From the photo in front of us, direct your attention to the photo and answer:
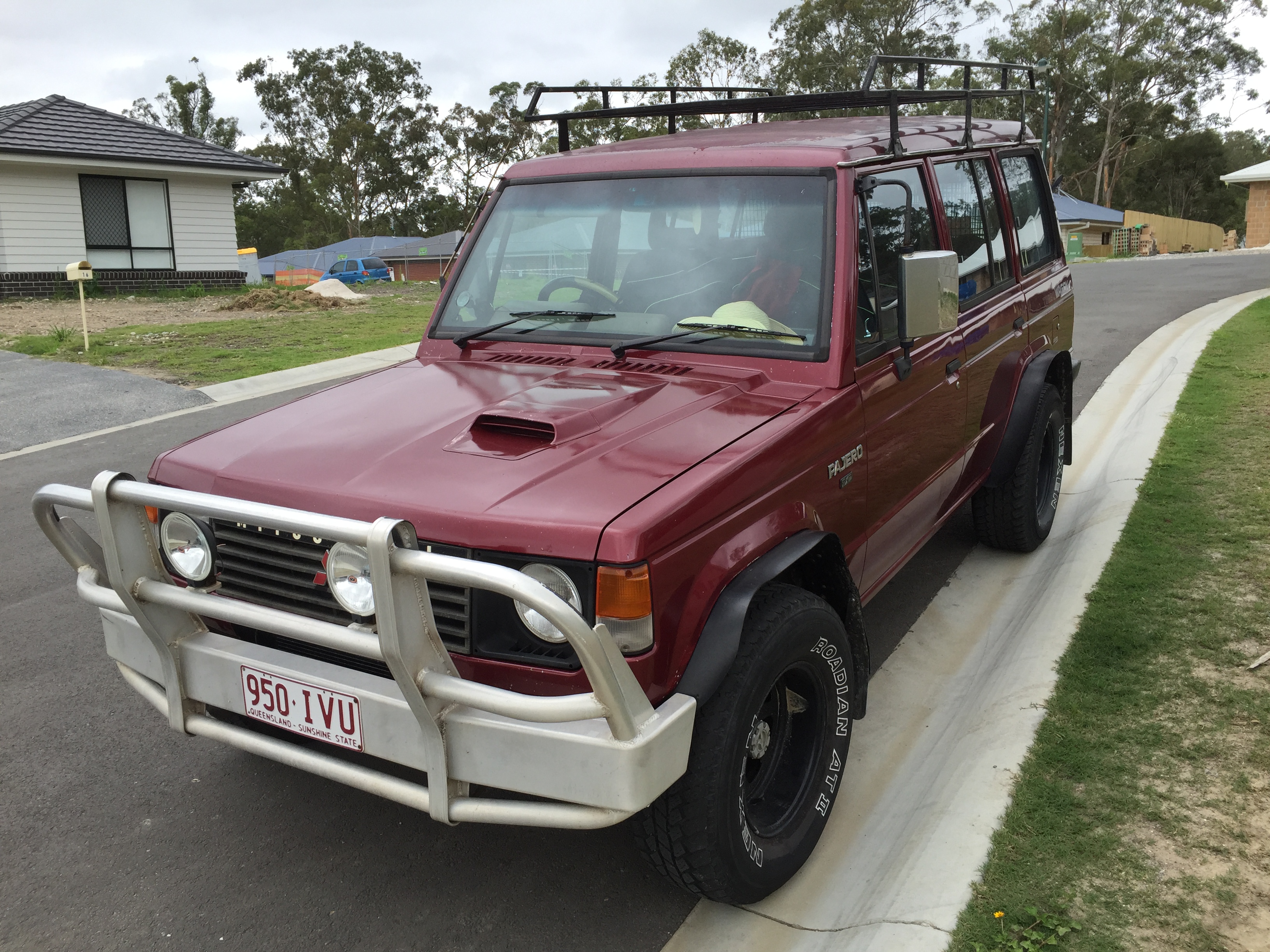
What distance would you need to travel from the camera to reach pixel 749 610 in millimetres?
2709

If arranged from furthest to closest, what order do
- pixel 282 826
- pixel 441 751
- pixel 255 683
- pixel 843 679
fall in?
pixel 282 826 < pixel 843 679 < pixel 255 683 < pixel 441 751

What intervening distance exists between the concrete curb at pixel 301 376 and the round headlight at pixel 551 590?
7.70 metres

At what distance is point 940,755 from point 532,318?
84.5 inches

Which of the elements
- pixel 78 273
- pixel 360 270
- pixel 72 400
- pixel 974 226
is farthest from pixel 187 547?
pixel 360 270

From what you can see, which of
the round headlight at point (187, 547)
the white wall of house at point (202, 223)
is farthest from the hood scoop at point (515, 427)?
the white wall of house at point (202, 223)

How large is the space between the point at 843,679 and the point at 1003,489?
8.34 ft

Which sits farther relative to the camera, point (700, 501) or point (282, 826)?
point (282, 826)

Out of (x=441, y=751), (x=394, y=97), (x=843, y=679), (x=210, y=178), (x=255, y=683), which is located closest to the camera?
(x=441, y=751)

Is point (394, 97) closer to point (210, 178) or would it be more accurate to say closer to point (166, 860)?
point (210, 178)

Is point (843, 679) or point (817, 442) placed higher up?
point (817, 442)

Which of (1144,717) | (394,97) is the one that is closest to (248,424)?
(1144,717)

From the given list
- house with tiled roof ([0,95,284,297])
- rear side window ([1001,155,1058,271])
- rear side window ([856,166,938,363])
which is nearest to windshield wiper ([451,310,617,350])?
rear side window ([856,166,938,363])

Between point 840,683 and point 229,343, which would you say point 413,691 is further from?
point 229,343

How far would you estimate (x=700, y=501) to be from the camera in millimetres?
2541
